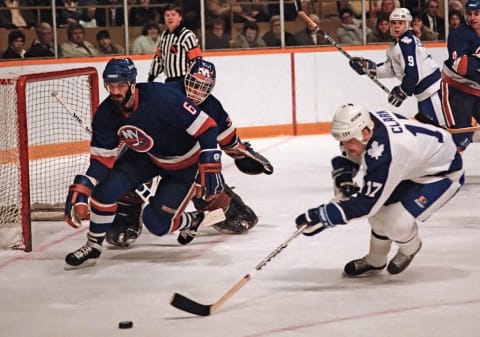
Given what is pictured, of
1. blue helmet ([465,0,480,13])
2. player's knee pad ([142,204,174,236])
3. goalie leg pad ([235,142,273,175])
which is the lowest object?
player's knee pad ([142,204,174,236])

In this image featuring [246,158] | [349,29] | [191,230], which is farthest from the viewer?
[349,29]

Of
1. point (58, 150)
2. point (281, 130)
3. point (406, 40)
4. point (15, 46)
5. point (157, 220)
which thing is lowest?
point (281, 130)

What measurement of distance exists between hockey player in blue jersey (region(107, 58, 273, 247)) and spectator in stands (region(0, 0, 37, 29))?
339 cm

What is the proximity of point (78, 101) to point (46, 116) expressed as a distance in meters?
0.39

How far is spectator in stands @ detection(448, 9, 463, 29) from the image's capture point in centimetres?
987

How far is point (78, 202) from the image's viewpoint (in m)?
4.89

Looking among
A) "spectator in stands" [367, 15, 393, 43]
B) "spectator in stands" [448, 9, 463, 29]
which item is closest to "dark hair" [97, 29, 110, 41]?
"spectator in stands" [367, 15, 393, 43]

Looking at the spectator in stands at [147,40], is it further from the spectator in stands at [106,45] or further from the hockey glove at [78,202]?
the hockey glove at [78,202]

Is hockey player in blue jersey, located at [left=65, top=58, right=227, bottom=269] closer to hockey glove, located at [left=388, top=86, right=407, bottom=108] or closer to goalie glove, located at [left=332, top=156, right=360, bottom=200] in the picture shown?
goalie glove, located at [left=332, top=156, right=360, bottom=200]

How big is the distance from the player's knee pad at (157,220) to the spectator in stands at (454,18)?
5.35 meters

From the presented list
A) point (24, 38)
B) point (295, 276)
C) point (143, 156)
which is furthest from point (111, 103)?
point (24, 38)

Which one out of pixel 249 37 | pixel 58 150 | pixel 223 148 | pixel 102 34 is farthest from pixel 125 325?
pixel 249 37

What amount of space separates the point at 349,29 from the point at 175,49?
8.85 feet

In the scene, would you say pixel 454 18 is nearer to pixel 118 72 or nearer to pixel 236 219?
pixel 236 219
